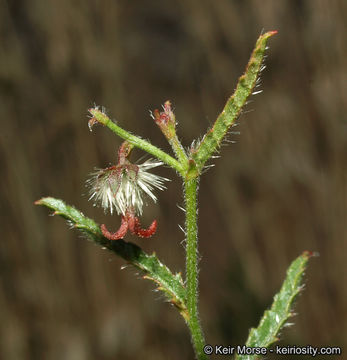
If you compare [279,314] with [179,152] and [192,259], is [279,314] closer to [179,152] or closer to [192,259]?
[192,259]

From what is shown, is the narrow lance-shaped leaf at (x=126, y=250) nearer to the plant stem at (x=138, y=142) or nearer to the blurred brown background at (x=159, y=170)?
the plant stem at (x=138, y=142)

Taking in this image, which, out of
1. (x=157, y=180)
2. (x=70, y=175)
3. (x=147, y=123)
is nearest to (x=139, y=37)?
(x=147, y=123)

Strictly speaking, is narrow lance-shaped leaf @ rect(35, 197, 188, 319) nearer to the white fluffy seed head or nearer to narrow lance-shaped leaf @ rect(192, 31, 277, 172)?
the white fluffy seed head

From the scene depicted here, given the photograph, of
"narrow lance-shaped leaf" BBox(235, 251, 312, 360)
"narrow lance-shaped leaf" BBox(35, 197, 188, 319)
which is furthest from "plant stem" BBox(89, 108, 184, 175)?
"narrow lance-shaped leaf" BBox(235, 251, 312, 360)

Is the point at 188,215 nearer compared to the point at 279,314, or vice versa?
the point at 188,215

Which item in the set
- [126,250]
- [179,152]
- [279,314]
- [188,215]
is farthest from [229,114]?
[279,314]

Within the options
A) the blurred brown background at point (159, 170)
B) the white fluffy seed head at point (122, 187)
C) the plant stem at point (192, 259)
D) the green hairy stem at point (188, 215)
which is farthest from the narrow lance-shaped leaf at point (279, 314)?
the blurred brown background at point (159, 170)
